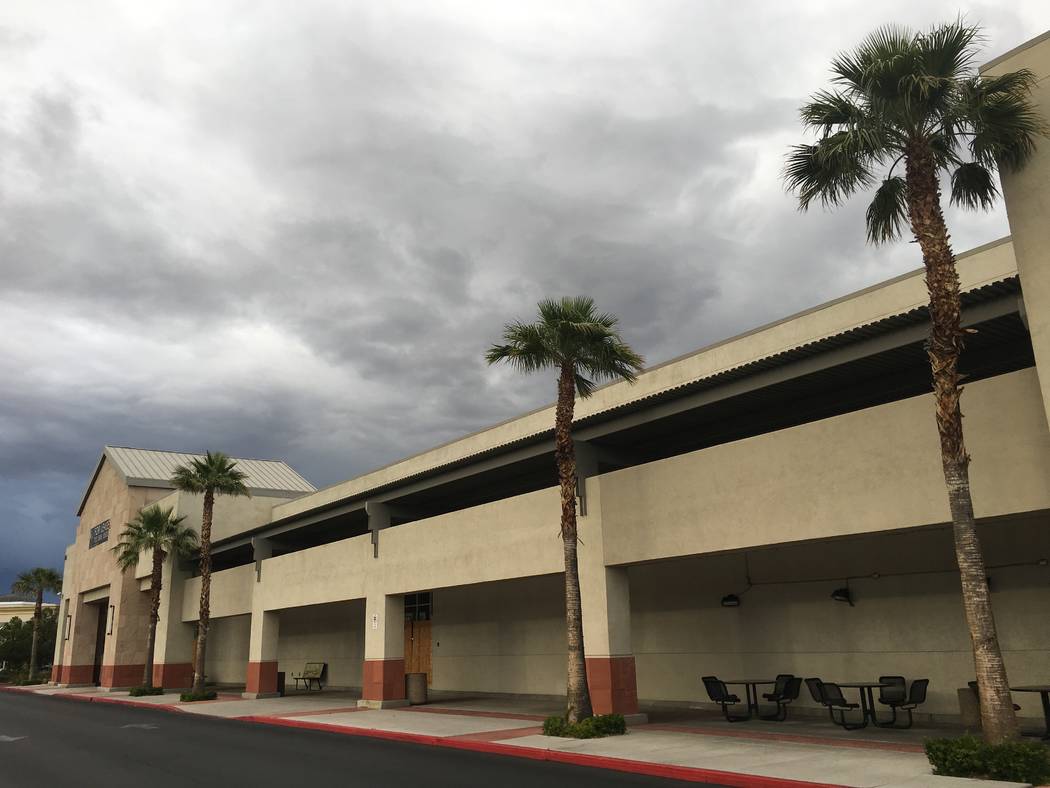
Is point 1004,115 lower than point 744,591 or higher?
higher

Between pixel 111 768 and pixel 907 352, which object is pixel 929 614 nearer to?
pixel 907 352

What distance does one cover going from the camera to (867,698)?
18.7 m

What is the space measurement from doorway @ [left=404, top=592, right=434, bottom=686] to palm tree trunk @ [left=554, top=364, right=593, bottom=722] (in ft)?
51.0

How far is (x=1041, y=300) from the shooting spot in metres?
13.1

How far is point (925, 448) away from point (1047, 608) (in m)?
4.79

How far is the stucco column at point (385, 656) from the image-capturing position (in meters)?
28.5

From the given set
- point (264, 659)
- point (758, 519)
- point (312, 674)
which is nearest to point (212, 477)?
point (264, 659)

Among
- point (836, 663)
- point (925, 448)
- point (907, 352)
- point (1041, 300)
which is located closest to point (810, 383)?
point (907, 352)

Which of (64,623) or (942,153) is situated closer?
(942,153)

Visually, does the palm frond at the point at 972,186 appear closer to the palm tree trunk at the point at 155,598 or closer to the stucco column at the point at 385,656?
the stucco column at the point at 385,656

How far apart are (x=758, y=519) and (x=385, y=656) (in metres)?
16.0

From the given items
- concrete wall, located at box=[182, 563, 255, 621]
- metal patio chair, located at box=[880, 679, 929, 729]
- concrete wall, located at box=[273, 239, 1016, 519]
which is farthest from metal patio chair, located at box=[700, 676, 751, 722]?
concrete wall, located at box=[182, 563, 255, 621]

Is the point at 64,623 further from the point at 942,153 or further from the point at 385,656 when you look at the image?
the point at 942,153

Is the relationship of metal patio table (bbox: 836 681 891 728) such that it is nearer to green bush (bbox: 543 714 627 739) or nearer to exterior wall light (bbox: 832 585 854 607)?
exterior wall light (bbox: 832 585 854 607)
